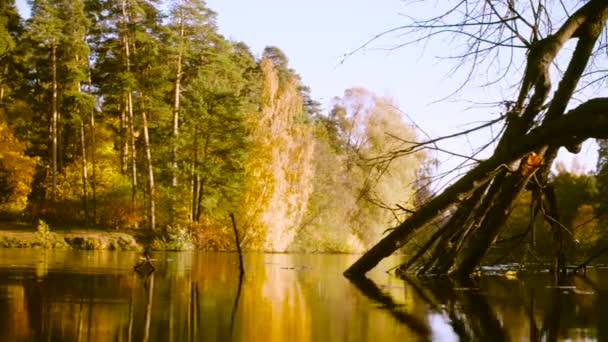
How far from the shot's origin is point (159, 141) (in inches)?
1403

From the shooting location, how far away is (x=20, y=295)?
552 cm

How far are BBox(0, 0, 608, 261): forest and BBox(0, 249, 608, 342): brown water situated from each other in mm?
21673

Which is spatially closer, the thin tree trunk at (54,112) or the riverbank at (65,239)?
the riverbank at (65,239)

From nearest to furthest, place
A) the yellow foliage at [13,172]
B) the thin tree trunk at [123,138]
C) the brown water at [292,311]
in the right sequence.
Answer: the brown water at [292,311] < the yellow foliage at [13,172] < the thin tree trunk at [123,138]

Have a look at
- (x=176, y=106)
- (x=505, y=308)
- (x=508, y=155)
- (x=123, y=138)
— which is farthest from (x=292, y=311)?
(x=123, y=138)

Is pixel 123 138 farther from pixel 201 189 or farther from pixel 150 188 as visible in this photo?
pixel 201 189

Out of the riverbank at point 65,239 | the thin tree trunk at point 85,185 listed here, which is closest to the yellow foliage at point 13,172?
the thin tree trunk at point 85,185

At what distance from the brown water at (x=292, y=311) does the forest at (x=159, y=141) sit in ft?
71.1

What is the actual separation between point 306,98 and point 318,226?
64.0 ft

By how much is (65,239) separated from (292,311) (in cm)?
2257

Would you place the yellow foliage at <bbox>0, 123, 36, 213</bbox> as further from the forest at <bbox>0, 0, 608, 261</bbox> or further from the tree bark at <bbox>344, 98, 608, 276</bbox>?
the tree bark at <bbox>344, 98, 608, 276</bbox>

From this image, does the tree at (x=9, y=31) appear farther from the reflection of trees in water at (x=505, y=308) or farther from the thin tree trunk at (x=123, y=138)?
the reflection of trees in water at (x=505, y=308)

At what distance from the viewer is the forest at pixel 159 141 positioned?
30891 mm

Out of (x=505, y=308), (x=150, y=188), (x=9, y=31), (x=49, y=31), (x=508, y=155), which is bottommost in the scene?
(x=505, y=308)
